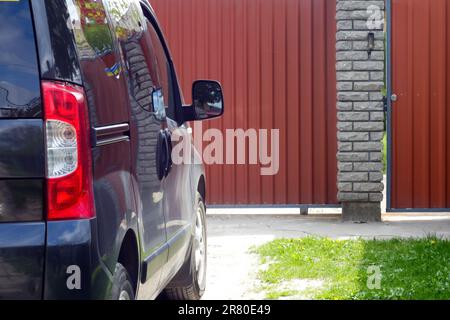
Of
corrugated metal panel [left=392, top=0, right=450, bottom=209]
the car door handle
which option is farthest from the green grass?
the car door handle

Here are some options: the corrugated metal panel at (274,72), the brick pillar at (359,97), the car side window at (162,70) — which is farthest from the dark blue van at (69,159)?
the corrugated metal panel at (274,72)

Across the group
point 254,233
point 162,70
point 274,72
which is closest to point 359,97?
point 274,72

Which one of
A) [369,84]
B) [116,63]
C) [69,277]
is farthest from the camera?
[369,84]

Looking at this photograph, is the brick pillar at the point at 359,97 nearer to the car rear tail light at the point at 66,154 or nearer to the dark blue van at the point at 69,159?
the dark blue van at the point at 69,159

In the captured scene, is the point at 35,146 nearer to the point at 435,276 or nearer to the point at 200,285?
the point at 200,285

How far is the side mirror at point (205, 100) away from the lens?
5711mm

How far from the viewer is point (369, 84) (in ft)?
32.6

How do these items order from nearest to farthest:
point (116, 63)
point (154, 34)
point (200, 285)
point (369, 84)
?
point (116, 63), point (154, 34), point (200, 285), point (369, 84)

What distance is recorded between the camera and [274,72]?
412 inches

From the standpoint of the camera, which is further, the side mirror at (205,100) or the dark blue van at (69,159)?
the side mirror at (205,100)

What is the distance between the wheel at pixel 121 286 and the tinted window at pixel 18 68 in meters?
0.73

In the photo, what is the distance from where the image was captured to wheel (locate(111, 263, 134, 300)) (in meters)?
3.50

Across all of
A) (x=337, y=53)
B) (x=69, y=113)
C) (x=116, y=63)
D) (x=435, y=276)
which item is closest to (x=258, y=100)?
(x=337, y=53)

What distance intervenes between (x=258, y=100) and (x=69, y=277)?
7.46 metres
